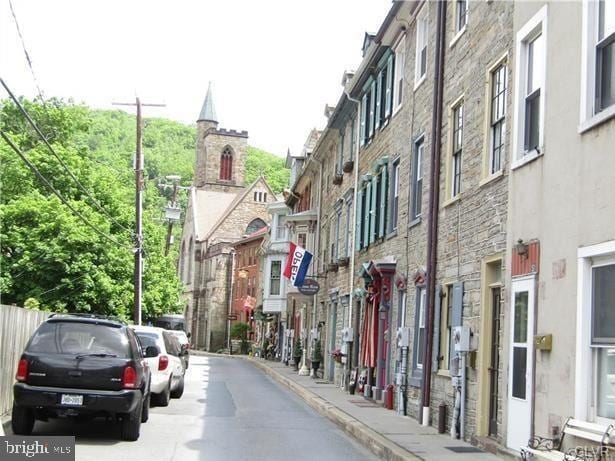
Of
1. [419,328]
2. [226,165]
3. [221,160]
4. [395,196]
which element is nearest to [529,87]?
[419,328]

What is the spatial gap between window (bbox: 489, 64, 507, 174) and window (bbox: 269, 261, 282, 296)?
43.1m

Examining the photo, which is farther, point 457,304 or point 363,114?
point 363,114

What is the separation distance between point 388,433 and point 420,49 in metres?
8.55

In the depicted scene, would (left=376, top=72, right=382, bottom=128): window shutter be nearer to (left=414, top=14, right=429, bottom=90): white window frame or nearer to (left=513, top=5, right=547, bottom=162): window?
(left=414, top=14, right=429, bottom=90): white window frame

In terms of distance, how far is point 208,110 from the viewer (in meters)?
99.8

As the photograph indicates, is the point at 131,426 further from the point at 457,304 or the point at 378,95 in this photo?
the point at 378,95

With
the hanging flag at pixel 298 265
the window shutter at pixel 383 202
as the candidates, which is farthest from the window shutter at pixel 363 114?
the hanging flag at pixel 298 265

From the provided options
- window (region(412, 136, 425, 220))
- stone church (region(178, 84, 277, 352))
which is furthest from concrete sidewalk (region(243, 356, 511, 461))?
stone church (region(178, 84, 277, 352))

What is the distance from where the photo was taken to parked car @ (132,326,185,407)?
664 inches

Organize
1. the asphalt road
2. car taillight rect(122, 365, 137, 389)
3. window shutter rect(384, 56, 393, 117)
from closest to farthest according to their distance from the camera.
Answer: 1. the asphalt road
2. car taillight rect(122, 365, 137, 389)
3. window shutter rect(384, 56, 393, 117)

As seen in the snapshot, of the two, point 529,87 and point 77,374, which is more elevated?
point 529,87

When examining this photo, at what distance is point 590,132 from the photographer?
28.7 ft

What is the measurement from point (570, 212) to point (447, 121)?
6052mm

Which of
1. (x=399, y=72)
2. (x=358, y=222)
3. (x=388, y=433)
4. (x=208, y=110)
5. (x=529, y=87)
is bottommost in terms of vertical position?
(x=388, y=433)
